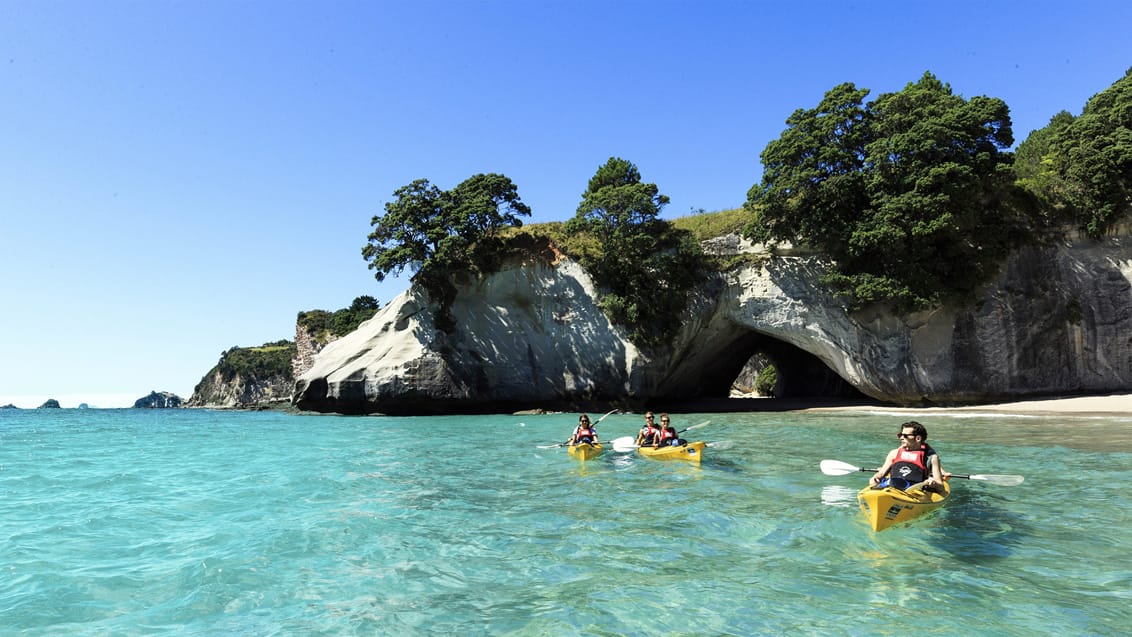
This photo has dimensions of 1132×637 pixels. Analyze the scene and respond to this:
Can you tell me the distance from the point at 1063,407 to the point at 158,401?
196m

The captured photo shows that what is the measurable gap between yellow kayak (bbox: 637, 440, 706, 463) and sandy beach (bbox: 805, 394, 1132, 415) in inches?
749

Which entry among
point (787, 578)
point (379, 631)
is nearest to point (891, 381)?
point (787, 578)

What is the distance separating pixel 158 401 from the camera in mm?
165500

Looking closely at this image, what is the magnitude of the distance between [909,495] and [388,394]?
34.4 metres

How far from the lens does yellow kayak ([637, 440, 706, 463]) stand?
45.4ft

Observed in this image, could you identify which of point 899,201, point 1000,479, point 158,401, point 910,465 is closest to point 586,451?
point 910,465

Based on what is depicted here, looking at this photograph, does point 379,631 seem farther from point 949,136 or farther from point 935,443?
point 949,136

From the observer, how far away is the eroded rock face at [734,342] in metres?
29.3

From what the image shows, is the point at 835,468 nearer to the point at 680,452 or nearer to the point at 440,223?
the point at 680,452

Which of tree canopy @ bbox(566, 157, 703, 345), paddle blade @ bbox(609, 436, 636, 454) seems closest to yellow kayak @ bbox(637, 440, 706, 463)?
paddle blade @ bbox(609, 436, 636, 454)

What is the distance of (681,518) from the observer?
8703mm

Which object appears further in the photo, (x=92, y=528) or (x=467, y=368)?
(x=467, y=368)

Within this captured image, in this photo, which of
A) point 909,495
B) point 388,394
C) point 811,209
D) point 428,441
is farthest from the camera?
point 388,394

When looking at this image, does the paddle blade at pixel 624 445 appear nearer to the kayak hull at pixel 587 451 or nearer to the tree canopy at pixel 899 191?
the kayak hull at pixel 587 451
